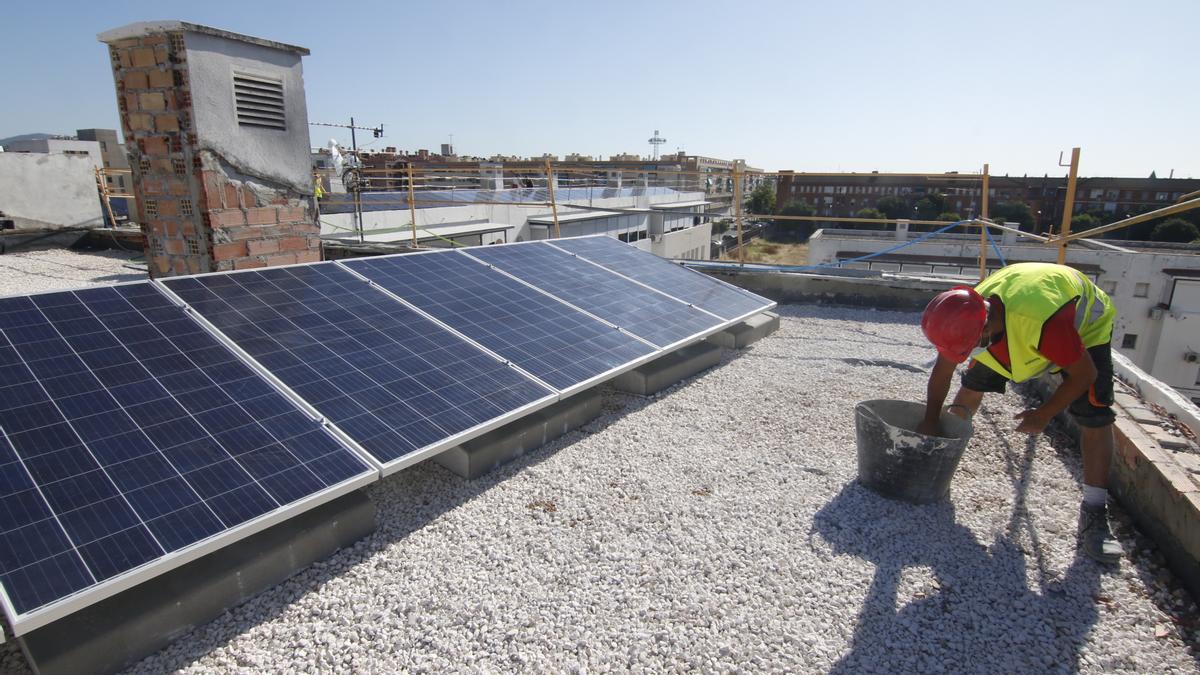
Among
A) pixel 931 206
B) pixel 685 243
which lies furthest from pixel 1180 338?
pixel 931 206

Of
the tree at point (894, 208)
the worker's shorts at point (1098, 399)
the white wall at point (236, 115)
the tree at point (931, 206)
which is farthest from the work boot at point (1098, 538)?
the tree at point (894, 208)

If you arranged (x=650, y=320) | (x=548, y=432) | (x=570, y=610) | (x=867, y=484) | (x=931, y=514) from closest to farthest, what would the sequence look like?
1. (x=570, y=610)
2. (x=931, y=514)
3. (x=867, y=484)
4. (x=548, y=432)
5. (x=650, y=320)

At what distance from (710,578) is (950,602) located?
1289mm

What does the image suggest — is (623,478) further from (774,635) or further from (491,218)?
(491,218)

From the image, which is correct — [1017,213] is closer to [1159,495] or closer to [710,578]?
[1159,495]

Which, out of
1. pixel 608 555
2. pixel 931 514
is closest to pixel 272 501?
pixel 608 555

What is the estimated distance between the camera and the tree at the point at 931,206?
1882 inches

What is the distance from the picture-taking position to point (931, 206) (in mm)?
48375

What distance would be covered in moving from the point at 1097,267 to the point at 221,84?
92.6ft

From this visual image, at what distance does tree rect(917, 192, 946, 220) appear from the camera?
4781 centimetres

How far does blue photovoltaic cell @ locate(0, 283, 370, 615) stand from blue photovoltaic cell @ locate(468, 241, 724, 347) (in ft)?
11.0

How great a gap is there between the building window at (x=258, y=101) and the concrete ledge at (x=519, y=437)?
3586 mm

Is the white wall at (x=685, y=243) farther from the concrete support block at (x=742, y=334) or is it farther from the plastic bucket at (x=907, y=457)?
the plastic bucket at (x=907, y=457)

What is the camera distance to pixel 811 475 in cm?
459
